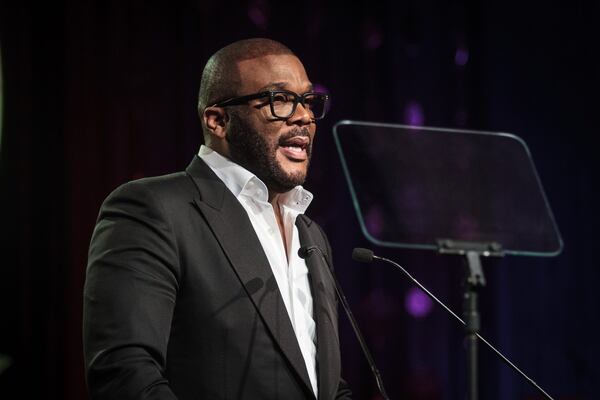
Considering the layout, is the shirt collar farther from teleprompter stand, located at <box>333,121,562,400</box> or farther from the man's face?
teleprompter stand, located at <box>333,121,562,400</box>

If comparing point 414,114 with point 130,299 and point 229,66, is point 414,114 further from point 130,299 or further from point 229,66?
point 130,299

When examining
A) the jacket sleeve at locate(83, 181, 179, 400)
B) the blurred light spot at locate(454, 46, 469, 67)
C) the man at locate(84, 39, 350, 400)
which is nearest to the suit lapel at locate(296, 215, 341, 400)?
the man at locate(84, 39, 350, 400)

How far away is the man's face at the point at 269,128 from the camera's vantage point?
2004 mm

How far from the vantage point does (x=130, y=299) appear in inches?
64.2

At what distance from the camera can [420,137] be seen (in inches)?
95.0

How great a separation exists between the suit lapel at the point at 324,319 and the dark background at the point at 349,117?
132 cm

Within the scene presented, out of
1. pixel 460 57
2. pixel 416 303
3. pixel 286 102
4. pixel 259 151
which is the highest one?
pixel 460 57

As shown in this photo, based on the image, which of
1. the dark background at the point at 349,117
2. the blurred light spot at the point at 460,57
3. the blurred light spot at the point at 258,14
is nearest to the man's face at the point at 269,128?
the dark background at the point at 349,117

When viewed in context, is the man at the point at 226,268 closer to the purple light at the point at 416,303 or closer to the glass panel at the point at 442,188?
the glass panel at the point at 442,188

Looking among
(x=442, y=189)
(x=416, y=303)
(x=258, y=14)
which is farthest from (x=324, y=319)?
(x=258, y=14)

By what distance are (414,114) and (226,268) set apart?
2.08 meters

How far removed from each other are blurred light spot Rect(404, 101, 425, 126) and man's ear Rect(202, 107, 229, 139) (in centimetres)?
174

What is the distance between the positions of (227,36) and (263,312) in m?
1.87

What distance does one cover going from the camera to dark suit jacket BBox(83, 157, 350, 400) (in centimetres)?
161
